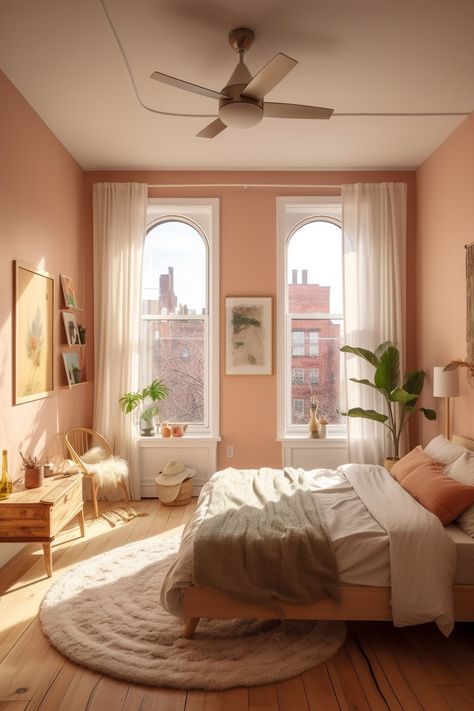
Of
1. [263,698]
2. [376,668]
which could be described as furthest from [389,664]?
[263,698]

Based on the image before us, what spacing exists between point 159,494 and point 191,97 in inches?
135

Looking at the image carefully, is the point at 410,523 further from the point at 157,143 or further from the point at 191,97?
the point at 157,143

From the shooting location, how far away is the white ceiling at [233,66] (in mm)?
2916

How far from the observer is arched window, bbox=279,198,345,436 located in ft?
18.0

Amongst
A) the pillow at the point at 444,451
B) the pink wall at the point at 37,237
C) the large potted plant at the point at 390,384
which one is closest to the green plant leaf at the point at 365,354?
the large potted plant at the point at 390,384

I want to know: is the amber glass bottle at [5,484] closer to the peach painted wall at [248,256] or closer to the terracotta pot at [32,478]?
the terracotta pot at [32,478]

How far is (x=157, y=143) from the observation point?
465cm

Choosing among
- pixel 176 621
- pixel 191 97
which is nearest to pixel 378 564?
pixel 176 621

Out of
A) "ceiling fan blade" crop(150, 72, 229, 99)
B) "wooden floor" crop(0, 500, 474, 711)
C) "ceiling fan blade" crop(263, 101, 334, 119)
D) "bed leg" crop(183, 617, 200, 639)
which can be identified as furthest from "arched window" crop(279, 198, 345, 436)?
"bed leg" crop(183, 617, 200, 639)

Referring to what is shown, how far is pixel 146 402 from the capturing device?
5.51m

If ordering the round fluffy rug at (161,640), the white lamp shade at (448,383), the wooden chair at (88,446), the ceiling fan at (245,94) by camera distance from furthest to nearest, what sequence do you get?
the wooden chair at (88,446), the white lamp shade at (448,383), the ceiling fan at (245,94), the round fluffy rug at (161,640)

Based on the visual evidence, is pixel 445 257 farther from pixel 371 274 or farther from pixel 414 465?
pixel 414 465

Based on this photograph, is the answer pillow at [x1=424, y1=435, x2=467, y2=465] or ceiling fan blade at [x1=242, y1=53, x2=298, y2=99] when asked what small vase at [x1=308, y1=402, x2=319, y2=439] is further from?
ceiling fan blade at [x1=242, y1=53, x2=298, y2=99]

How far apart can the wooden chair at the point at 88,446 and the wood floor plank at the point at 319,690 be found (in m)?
2.52
